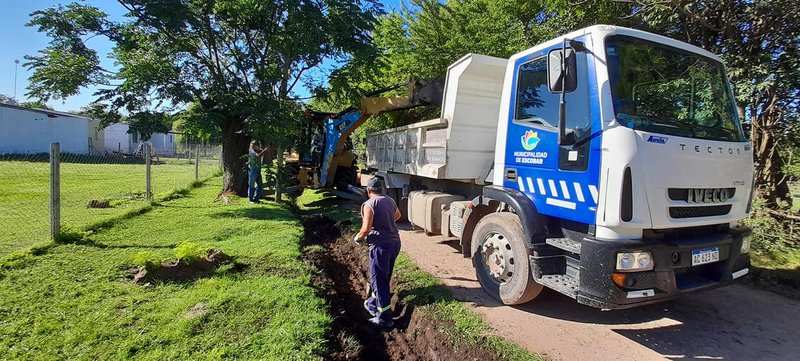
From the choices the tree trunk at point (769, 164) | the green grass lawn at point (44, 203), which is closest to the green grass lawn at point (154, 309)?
the green grass lawn at point (44, 203)

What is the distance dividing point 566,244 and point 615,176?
81cm

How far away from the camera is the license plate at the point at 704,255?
361 centimetres

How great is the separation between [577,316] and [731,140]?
223cm

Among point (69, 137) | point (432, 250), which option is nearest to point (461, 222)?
point (432, 250)

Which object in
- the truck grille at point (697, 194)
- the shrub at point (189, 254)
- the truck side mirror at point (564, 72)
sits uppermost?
the truck side mirror at point (564, 72)

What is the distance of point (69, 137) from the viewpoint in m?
31.4

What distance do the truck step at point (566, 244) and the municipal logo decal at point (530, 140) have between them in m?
0.99

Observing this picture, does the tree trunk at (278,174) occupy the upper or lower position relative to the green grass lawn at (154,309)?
upper

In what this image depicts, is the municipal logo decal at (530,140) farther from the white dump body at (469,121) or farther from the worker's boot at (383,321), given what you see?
the worker's boot at (383,321)

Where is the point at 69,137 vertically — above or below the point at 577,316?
above

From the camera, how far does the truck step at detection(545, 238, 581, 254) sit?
3.76 metres

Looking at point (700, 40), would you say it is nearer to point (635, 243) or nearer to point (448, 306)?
point (635, 243)

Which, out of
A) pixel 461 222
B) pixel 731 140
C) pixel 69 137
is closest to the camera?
pixel 731 140

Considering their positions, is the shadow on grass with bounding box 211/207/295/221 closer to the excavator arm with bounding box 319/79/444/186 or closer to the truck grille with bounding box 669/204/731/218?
the excavator arm with bounding box 319/79/444/186
